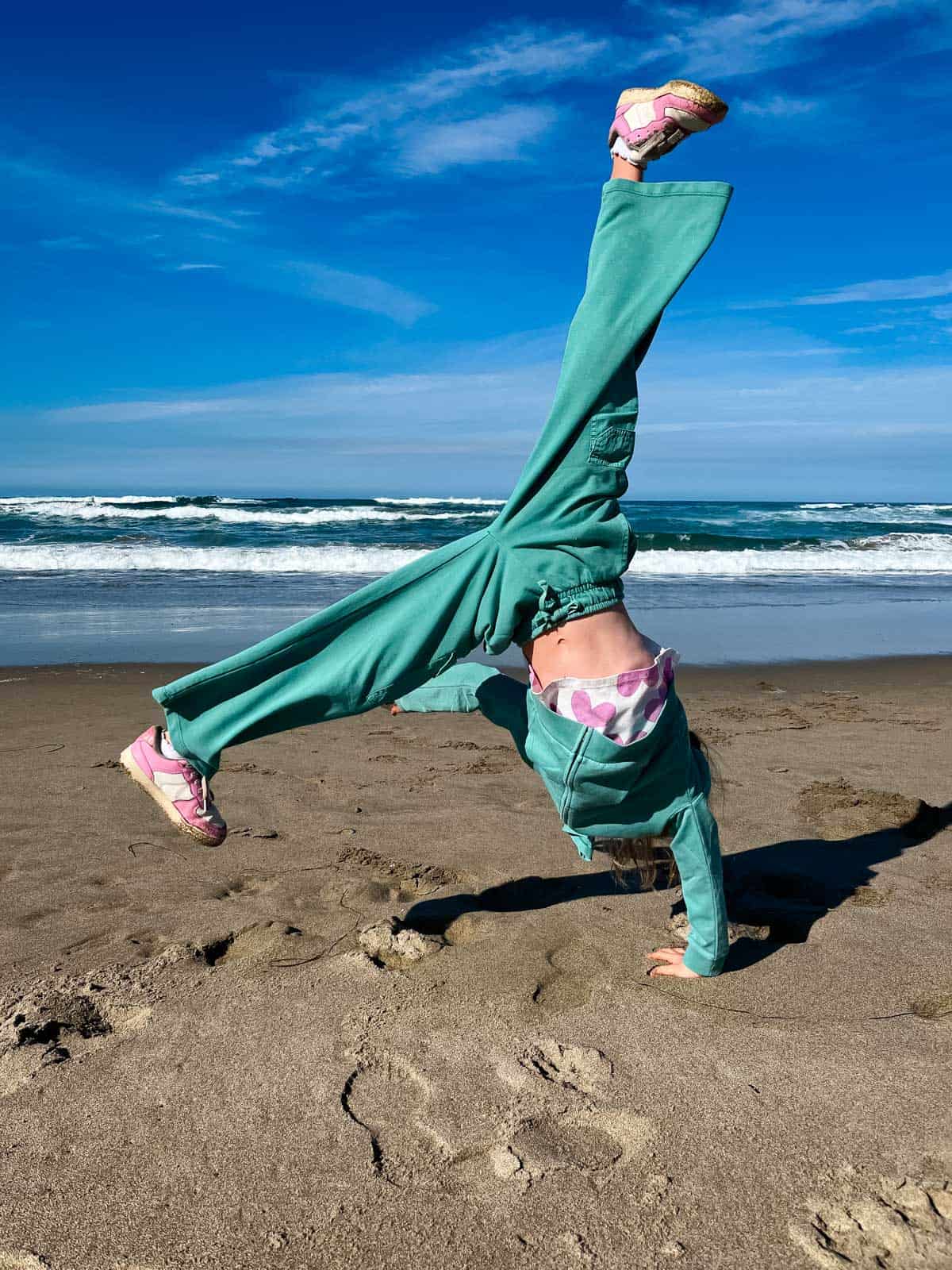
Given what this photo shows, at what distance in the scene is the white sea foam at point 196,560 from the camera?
1698cm

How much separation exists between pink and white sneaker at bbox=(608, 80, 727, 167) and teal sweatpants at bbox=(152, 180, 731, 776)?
10 centimetres

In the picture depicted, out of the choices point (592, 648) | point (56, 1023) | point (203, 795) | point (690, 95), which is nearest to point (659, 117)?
point (690, 95)

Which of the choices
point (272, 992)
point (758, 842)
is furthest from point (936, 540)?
point (272, 992)

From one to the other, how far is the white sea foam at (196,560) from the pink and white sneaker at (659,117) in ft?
47.4

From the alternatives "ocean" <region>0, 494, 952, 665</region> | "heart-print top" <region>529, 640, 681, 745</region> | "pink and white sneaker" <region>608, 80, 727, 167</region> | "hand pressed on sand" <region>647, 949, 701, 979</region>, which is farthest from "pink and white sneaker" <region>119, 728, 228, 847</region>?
"ocean" <region>0, 494, 952, 665</region>

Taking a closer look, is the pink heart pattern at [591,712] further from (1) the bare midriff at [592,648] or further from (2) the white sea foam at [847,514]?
(2) the white sea foam at [847,514]

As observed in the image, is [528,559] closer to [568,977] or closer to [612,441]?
[612,441]

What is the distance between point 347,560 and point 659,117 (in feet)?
53.1

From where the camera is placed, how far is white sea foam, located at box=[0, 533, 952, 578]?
56.4 ft

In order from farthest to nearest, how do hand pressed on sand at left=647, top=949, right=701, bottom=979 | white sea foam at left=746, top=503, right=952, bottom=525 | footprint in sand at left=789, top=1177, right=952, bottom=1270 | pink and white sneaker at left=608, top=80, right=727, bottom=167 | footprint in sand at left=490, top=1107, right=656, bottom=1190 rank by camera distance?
white sea foam at left=746, top=503, right=952, bottom=525, hand pressed on sand at left=647, top=949, right=701, bottom=979, pink and white sneaker at left=608, top=80, right=727, bottom=167, footprint in sand at left=490, top=1107, right=656, bottom=1190, footprint in sand at left=789, top=1177, right=952, bottom=1270

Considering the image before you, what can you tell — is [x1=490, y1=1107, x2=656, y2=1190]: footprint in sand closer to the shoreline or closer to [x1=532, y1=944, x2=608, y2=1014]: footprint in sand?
[x1=532, y1=944, x2=608, y2=1014]: footprint in sand

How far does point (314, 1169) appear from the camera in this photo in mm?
1885

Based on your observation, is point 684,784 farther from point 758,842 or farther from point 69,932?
point 69,932

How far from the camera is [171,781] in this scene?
7.59 ft
